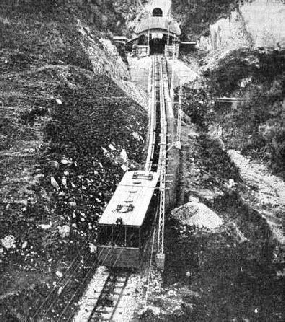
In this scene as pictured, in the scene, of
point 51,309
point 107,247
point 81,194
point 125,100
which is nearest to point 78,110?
point 125,100

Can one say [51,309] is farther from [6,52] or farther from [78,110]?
[6,52]

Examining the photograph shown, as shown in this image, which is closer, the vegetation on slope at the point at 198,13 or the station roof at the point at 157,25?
the station roof at the point at 157,25

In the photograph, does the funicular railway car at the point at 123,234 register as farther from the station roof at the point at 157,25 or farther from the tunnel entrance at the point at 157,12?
the tunnel entrance at the point at 157,12

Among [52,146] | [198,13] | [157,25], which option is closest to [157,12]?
[198,13]

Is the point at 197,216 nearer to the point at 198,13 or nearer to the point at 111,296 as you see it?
the point at 111,296

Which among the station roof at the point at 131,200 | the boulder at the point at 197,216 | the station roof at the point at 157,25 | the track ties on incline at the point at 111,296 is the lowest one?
the track ties on incline at the point at 111,296

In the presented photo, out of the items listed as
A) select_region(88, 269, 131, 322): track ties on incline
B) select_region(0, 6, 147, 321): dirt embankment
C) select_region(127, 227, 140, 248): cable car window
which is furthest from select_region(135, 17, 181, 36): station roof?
select_region(88, 269, 131, 322): track ties on incline

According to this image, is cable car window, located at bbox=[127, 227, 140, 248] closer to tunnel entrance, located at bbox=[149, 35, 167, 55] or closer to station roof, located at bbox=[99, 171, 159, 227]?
station roof, located at bbox=[99, 171, 159, 227]

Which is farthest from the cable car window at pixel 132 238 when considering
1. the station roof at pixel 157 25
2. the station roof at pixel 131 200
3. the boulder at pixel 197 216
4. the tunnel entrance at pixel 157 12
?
the tunnel entrance at pixel 157 12
